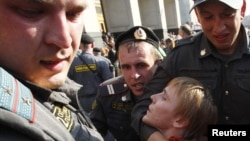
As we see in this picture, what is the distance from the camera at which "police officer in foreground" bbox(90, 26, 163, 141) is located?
181 cm

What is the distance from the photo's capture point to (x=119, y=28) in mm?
14227

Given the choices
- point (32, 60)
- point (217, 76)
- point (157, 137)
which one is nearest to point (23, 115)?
point (32, 60)

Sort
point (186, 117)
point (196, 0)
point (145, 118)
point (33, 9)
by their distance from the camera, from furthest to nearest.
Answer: point (196, 0) → point (145, 118) → point (186, 117) → point (33, 9)

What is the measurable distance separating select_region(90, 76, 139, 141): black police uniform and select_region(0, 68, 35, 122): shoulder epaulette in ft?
4.07

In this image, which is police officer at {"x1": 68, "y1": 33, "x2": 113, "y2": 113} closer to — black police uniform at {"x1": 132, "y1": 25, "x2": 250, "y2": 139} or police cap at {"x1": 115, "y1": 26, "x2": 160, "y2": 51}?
police cap at {"x1": 115, "y1": 26, "x2": 160, "y2": 51}

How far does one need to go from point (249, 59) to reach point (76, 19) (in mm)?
1145

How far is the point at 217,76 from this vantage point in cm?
160

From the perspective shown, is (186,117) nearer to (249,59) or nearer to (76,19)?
(249,59)

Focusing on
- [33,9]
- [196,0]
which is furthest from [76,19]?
[196,0]

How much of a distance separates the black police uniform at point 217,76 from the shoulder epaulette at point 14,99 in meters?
0.91

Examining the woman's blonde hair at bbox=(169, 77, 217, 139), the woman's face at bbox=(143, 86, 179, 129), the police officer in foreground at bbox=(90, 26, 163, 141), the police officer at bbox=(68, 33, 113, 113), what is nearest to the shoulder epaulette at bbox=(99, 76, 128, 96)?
the police officer in foreground at bbox=(90, 26, 163, 141)

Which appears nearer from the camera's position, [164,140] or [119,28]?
[164,140]

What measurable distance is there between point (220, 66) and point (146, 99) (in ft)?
1.57

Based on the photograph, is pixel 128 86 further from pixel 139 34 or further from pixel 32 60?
pixel 32 60
